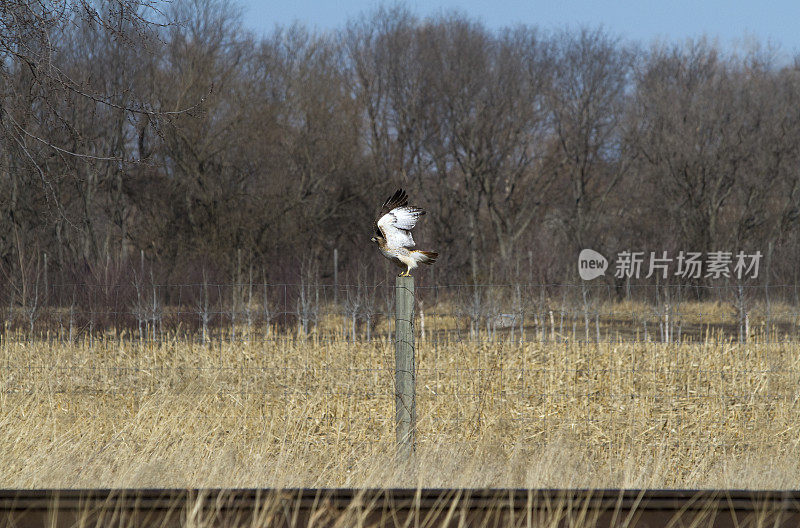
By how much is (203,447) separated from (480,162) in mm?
23755

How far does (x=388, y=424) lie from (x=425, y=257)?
2.40 meters

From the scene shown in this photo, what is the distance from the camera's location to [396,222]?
16.1 feet

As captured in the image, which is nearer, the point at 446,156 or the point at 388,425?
the point at 388,425

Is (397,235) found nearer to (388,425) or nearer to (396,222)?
(396,222)

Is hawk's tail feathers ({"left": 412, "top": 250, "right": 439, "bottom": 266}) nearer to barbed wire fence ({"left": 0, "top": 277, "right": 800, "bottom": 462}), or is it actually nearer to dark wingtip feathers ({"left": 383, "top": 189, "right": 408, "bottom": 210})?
dark wingtip feathers ({"left": 383, "top": 189, "right": 408, "bottom": 210})

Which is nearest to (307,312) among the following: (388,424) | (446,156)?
(388,424)

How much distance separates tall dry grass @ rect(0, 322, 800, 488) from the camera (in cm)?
472

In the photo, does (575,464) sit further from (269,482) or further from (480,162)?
(480,162)

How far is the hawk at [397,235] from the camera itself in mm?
4883

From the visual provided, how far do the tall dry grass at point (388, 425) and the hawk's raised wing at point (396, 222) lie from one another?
1375 mm

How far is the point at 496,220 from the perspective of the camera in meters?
28.8

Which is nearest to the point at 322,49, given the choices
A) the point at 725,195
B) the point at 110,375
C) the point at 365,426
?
the point at 725,195

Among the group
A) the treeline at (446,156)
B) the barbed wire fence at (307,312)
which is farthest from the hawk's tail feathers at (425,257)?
the treeline at (446,156)

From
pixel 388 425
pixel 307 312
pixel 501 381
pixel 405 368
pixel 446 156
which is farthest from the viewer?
pixel 446 156
